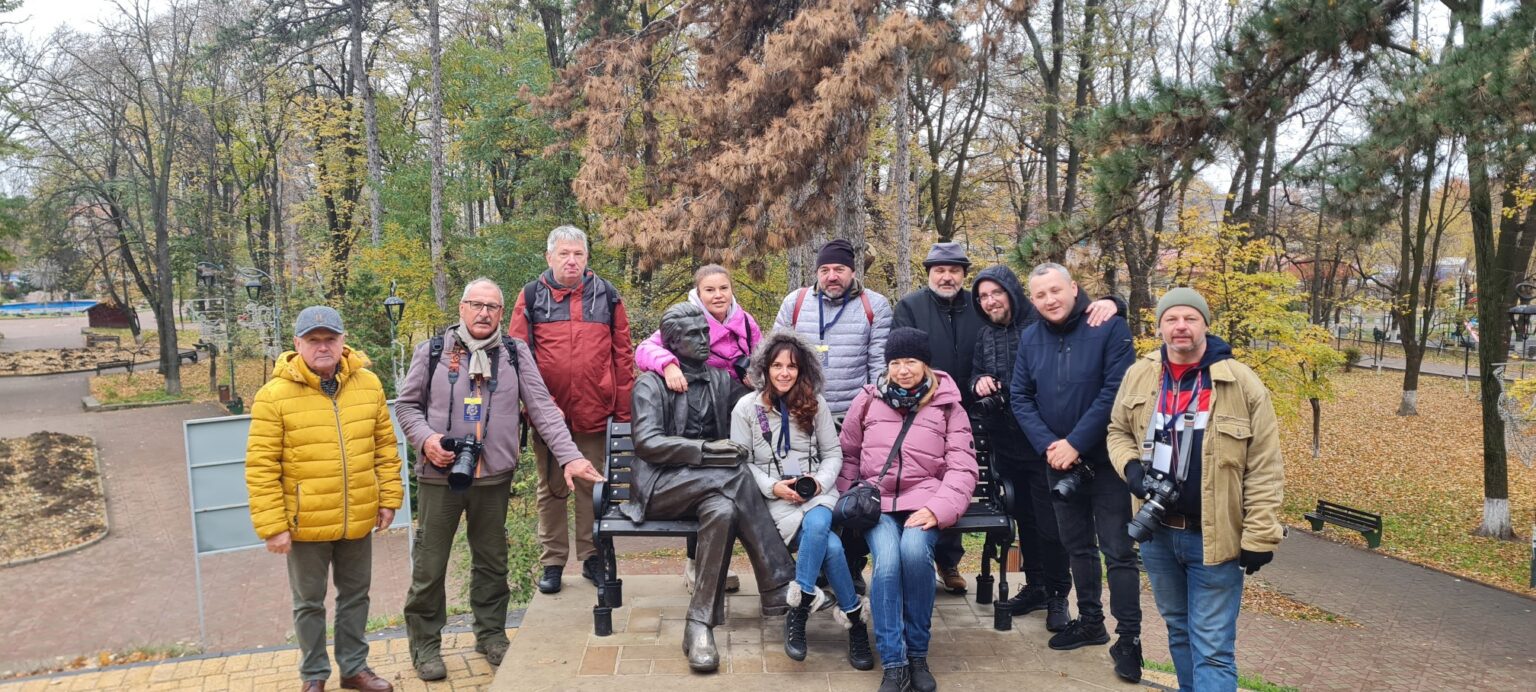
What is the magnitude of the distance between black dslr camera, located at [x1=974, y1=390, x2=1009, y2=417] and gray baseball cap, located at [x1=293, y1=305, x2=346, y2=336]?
2819 mm

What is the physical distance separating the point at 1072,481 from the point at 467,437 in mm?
2564

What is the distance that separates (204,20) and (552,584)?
87.2 feet

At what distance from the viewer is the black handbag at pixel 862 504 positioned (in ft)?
12.5

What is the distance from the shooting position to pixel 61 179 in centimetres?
2753

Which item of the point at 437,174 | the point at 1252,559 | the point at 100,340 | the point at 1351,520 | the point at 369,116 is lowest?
the point at 1351,520

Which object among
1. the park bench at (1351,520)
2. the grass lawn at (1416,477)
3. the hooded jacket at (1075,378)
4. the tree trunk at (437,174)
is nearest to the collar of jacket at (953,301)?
the hooded jacket at (1075,378)

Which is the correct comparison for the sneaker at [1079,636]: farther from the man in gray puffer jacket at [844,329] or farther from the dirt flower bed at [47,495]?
the dirt flower bed at [47,495]

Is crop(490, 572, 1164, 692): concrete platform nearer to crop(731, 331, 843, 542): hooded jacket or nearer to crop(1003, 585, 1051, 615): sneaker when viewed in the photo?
crop(1003, 585, 1051, 615): sneaker

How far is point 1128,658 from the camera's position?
3.87 metres

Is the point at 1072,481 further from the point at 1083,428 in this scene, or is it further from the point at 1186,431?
the point at 1186,431

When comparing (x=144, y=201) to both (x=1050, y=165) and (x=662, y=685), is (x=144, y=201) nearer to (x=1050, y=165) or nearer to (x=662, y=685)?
(x=1050, y=165)

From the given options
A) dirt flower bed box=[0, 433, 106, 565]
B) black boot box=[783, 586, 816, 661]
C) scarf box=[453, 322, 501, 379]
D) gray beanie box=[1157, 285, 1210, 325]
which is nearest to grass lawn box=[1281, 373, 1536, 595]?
gray beanie box=[1157, 285, 1210, 325]

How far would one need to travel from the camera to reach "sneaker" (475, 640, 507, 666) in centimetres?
434

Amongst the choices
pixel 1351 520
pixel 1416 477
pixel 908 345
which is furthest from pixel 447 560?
pixel 1416 477
